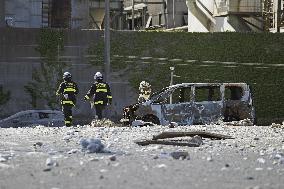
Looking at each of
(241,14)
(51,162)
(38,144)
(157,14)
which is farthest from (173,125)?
(157,14)

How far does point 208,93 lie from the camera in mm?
23266

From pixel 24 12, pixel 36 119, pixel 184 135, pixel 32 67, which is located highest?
pixel 24 12

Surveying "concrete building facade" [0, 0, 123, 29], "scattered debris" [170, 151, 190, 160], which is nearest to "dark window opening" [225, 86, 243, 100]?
"scattered debris" [170, 151, 190, 160]

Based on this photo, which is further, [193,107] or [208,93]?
[208,93]

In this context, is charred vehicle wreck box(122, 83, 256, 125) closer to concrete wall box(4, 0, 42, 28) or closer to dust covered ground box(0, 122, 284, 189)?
dust covered ground box(0, 122, 284, 189)

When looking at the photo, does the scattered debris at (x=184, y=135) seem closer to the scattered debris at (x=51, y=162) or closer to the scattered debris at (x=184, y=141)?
the scattered debris at (x=184, y=141)

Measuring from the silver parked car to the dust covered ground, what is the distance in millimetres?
14396

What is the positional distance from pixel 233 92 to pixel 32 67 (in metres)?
13.3

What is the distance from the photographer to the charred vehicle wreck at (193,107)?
73.8 ft

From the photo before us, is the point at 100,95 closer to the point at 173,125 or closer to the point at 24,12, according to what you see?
the point at 173,125

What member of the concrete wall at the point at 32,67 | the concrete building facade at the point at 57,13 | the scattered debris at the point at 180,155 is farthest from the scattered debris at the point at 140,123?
the concrete building facade at the point at 57,13

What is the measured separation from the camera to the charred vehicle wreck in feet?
73.8

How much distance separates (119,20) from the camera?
62000 millimetres

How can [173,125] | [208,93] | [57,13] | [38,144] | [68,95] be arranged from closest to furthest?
[38,144] → [173,125] → [68,95] → [208,93] → [57,13]
